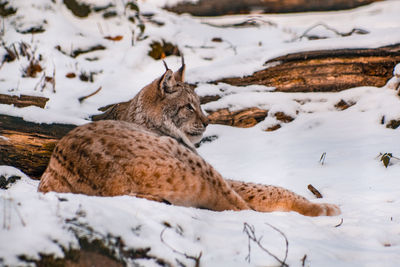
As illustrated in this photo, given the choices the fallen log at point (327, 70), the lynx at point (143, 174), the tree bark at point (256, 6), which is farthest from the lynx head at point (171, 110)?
the tree bark at point (256, 6)

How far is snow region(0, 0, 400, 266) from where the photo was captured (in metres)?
1.81

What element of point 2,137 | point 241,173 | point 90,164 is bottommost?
point 241,173

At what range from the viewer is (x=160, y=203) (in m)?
2.28

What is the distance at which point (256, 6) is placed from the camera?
10812mm

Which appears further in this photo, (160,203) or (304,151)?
(304,151)

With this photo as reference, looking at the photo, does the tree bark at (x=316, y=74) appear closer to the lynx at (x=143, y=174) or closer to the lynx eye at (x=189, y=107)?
the lynx eye at (x=189, y=107)

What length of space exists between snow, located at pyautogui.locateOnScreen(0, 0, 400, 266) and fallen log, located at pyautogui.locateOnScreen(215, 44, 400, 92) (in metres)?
0.16

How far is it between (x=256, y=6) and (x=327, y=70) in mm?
5456

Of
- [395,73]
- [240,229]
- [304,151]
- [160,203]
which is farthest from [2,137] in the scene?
[395,73]

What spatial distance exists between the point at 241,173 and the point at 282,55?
2.38m

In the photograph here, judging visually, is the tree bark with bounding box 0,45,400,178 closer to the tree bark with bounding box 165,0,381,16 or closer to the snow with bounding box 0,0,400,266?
the snow with bounding box 0,0,400,266

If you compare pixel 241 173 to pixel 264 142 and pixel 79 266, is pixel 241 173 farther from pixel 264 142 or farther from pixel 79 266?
pixel 79 266

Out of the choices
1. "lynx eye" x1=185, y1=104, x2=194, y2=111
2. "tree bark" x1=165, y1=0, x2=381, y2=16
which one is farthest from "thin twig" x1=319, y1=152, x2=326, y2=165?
"tree bark" x1=165, y1=0, x2=381, y2=16

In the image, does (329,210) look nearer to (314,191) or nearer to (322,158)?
(314,191)
